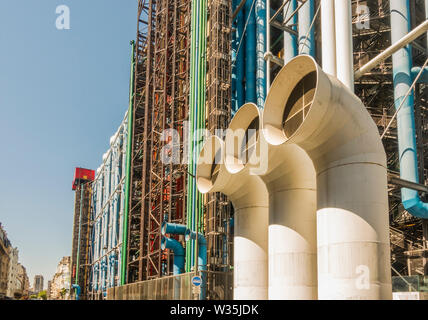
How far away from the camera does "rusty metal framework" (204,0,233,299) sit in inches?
1105

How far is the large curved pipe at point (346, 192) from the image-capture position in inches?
420

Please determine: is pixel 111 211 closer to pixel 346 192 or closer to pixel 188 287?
pixel 188 287

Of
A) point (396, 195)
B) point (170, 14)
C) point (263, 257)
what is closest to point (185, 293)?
point (263, 257)

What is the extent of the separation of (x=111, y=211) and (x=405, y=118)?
50771 millimetres

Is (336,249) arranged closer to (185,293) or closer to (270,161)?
(270,161)

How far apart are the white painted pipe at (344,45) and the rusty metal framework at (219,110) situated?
52.4 feet

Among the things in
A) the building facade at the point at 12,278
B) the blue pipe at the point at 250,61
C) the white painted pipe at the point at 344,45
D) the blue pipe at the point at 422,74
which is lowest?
the building facade at the point at 12,278

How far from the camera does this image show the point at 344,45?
42.1 ft

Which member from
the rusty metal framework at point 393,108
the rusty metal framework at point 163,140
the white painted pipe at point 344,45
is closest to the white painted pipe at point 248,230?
the white painted pipe at point 344,45

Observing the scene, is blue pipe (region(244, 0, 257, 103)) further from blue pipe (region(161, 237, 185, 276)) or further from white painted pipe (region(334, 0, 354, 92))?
white painted pipe (region(334, 0, 354, 92))

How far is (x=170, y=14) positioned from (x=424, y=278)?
104 feet

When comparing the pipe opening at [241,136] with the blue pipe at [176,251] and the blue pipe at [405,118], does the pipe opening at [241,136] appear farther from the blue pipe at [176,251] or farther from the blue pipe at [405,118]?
the blue pipe at [176,251]
